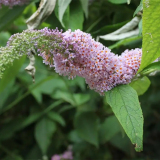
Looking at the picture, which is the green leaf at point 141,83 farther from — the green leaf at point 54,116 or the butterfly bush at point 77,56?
the green leaf at point 54,116

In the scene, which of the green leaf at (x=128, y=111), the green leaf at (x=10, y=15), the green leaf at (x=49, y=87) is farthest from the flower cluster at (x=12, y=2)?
the green leaf at (x=49, y=87)

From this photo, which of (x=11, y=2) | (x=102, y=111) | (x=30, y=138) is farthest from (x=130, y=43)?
(x=30, y=138)

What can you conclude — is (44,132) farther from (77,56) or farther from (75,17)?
(77,56)

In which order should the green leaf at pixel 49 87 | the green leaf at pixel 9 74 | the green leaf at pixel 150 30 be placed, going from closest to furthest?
the green leaf at pixel 150 30
the green leaf at pixel 9 74
the green leaf at pixel 49 87

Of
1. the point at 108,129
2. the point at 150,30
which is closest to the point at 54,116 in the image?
the point at 108,129

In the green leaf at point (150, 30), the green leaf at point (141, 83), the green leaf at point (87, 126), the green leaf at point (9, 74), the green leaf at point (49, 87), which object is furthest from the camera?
the green leaf at point (49, 87)

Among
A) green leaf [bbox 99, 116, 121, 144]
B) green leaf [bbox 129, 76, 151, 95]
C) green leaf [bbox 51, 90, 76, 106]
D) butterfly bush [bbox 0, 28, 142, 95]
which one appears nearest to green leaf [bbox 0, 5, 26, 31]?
butterfly bush [bbox 0, 28, 142, 95]
